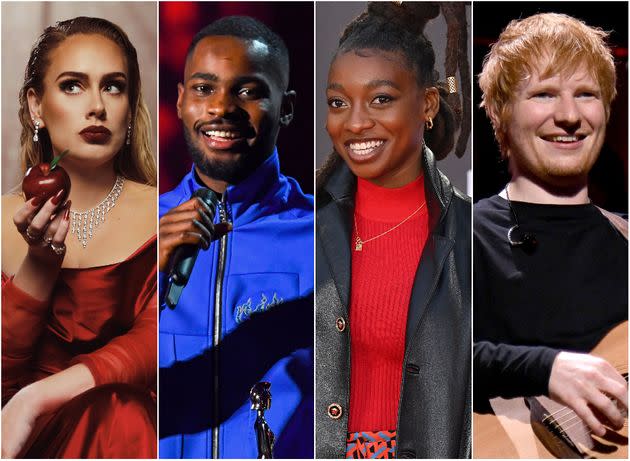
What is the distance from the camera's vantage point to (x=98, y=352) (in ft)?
11.8

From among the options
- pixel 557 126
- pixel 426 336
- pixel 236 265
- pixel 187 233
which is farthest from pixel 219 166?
pixel 557 126

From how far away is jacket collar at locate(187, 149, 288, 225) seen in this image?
11.9 ft

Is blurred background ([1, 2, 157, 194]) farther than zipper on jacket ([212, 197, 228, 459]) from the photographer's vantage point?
Yes

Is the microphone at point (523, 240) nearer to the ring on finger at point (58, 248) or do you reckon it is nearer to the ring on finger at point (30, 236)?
the ring on finger at point (58, 248)

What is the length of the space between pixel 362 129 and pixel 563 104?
0.82 meters

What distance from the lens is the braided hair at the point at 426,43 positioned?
11.5 ft

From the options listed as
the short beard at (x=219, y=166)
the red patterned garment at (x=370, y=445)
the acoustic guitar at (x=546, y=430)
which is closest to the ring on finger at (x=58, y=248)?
the short beard at (x=219, y=166)

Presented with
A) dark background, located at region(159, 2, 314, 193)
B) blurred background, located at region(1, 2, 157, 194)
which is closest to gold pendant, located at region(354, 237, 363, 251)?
dark background, located at region(159, 2, 314, 193)

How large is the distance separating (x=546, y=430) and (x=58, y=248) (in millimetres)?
2170

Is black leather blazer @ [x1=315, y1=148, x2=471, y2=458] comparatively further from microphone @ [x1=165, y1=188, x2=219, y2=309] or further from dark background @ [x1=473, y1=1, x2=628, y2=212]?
microphone @ [x1=165, y1=188, x2=219, y2=309]

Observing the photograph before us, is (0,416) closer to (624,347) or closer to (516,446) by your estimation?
(516,446)

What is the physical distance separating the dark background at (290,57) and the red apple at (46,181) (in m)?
0.42

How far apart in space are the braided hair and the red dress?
1298mm

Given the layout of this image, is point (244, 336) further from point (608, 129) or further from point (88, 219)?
point (608, 129)
